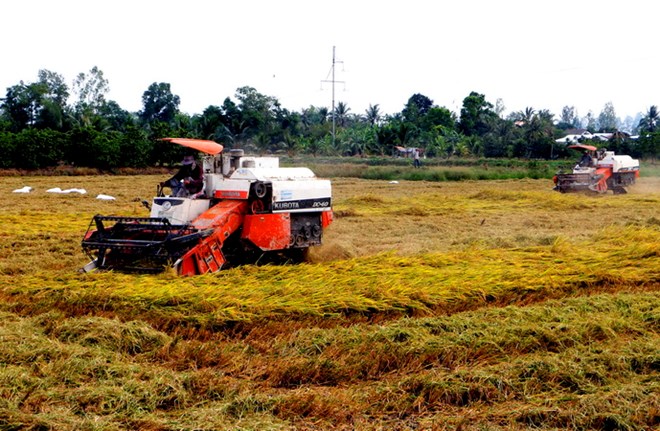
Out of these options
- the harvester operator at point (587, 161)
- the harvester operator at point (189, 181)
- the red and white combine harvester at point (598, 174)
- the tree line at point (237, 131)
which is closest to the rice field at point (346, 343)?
the harvester operator at point (189, 181)

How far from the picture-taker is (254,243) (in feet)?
30.6

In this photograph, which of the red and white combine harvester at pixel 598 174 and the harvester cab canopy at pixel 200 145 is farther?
the red and white combine harvester at pixel 598 174

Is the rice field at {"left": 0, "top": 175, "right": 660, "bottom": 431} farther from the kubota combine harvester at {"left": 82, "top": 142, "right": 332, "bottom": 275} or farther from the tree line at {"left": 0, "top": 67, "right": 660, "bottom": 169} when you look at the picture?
the tree line at {"left": 0, "top": 67, "right": 660, "bottom": 169}

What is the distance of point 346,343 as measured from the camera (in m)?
5.82

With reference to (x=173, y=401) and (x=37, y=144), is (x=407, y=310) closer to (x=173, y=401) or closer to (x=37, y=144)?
(x=173, y=401)

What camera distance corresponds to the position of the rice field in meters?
4.54

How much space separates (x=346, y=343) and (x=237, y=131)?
4472cm

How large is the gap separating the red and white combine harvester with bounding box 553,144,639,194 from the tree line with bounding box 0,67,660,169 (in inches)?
537

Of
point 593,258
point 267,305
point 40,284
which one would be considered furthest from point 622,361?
point 40,284

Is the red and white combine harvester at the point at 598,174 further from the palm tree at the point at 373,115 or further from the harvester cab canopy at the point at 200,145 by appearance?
the palm tree at the point at 373,115

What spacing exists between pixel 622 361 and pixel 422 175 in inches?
1108

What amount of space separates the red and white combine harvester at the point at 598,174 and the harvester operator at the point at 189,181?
1640 centimetres

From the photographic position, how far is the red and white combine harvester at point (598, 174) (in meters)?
23.0

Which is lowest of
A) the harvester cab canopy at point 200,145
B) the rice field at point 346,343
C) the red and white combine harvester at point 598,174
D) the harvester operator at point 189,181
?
the rice field at point 346,343
